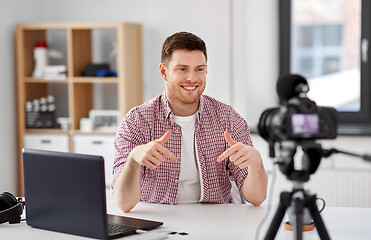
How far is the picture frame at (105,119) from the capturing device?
174 inches

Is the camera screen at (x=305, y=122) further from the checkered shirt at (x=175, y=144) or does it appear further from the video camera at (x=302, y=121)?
the checkered shirt at (x=175, y=144)

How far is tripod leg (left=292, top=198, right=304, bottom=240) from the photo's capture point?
5.14 ft

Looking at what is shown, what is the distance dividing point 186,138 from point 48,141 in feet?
6.71

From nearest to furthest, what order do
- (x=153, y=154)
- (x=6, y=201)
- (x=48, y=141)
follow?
(x=153, y=154) → (x=6, y=201) → (x=48, y=141)

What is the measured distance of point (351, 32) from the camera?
4.44 meters

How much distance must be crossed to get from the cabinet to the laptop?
222 centimetres

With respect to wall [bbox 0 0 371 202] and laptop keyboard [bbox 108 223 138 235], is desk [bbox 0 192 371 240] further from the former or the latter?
wall [bbox 0 0 371 202]

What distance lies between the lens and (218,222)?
221cm

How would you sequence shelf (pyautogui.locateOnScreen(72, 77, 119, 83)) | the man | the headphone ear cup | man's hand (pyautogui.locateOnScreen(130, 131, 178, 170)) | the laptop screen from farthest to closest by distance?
shelf (pyautogui.locateOnScreen(72, 77, 119, 83)) < the man < the headphone ear cup < man's hand (pyautogui.locateOnScreen(130, 131, 178, 170)) < the laptop screen

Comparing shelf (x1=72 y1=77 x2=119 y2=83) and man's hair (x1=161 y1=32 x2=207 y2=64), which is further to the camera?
shelf (x1=72 y1=77 x2=119 y2=83)

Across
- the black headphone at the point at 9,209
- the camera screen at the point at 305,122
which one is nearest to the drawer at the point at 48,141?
the black headphone at the point at 9,209

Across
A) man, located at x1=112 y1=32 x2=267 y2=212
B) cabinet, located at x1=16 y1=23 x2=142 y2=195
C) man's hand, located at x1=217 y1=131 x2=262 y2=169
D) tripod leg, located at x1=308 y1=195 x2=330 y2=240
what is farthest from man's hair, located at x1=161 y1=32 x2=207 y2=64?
cabinet, located at x1=16 y1=23 x2=142 y2=195

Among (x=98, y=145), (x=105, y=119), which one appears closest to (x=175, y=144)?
(x=98, y=145)

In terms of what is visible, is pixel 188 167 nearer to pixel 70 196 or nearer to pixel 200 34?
pixel 70 196
